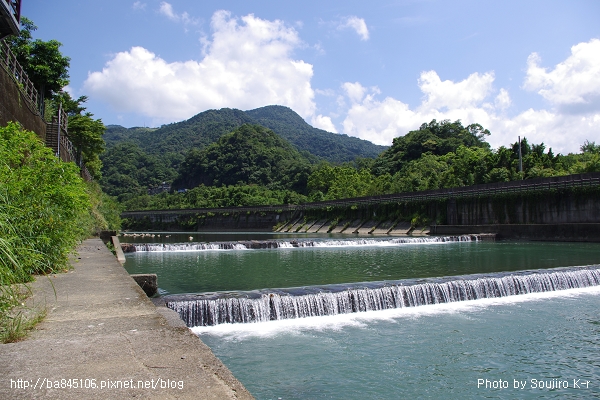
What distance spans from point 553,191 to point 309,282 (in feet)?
83.2

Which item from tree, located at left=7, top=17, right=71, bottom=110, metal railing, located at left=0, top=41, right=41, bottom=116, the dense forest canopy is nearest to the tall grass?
metal railing, located at left=0, top=41, right=41, bottom=116

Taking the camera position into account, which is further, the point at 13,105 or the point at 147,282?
the point at 13,105

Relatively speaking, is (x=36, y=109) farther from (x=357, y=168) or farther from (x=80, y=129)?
(x=357, y=168)

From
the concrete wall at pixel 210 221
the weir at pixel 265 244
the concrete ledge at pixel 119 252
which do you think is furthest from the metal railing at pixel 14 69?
the concrete wall at pixel 210 221

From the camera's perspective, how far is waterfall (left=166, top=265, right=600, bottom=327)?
393 inches

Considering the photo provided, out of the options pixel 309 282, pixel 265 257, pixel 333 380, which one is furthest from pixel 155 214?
pixel 333 380

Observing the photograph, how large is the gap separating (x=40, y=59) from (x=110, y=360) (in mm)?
31897

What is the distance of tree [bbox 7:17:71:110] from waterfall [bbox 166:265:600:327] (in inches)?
969

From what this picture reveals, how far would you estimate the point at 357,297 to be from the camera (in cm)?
1110

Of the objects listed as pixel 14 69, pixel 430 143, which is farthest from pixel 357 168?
pixel 14 69

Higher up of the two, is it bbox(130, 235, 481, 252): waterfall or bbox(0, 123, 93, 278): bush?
bbox(0, 123, 93, 278): bush

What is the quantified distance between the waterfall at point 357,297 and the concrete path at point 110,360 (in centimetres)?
425

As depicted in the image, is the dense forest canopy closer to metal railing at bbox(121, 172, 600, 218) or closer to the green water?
metal railing at bbox(121, 172, 600, 218)

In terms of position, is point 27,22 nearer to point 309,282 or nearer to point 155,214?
point 309,282
